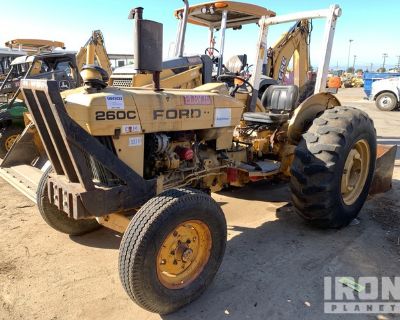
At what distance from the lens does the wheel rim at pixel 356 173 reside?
13.5 ft

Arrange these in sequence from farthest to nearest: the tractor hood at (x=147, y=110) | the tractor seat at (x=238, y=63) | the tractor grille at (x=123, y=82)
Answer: the tractor seat at (x=238, y=63)
the tractor grille at (x=123, y=82)
the tractor hood at (x=147, y=110)

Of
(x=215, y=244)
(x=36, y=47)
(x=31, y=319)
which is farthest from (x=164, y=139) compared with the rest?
(x=36, y=47)

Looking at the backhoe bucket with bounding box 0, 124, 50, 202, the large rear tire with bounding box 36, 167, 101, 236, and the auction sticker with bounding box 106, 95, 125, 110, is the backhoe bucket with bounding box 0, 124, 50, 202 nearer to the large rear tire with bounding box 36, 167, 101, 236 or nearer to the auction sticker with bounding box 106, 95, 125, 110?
the large rear tire with bounding box 36, 167, 101, 236

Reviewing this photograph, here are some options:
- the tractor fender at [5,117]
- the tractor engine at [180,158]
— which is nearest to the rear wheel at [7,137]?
the tractor fender at [5,117]

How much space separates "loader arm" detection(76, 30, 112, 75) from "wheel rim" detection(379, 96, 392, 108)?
497 inches

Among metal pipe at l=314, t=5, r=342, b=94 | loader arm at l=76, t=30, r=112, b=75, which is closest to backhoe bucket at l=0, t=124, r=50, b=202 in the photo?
metal pipe at l=314, t=5, r=342, b=94

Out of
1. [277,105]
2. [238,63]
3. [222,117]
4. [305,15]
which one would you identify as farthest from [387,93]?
[222,117]

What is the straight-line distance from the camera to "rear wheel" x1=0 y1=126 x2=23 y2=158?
7.49 meters

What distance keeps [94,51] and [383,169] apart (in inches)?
284

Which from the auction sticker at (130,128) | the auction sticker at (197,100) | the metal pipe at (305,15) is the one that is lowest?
the auction sticker at (130,128)

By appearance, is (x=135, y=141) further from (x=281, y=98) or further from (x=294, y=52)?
(x=294, y=52)

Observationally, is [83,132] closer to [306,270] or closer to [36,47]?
[306,270]

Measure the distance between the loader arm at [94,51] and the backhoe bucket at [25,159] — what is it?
4.33 m

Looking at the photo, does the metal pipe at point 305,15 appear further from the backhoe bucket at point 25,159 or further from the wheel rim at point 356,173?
the backhoe bucket at point 25,159
